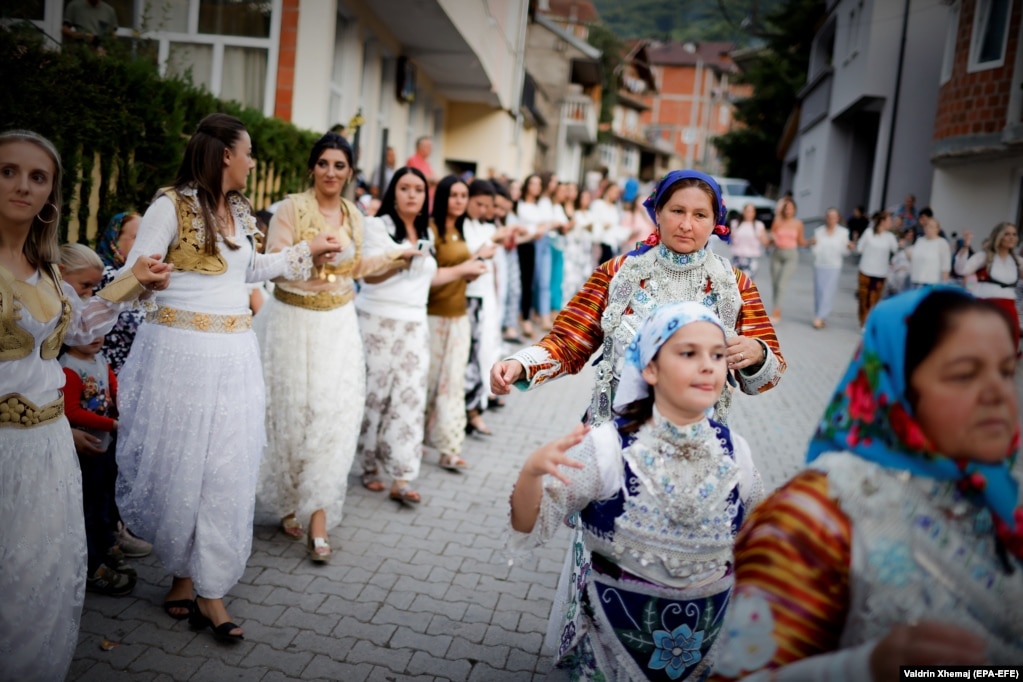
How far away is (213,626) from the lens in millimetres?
3760

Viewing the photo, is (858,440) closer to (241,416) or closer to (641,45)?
(241,416)

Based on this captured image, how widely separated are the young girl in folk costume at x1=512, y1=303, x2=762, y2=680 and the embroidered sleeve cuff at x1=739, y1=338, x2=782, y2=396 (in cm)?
73

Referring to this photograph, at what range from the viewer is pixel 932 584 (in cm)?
168

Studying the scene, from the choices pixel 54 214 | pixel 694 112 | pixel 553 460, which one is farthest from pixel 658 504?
pixel 694 112

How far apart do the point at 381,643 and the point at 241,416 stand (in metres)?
1.26

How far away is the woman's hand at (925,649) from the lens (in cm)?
150

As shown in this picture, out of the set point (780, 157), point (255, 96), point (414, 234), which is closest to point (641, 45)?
point (780, 157)

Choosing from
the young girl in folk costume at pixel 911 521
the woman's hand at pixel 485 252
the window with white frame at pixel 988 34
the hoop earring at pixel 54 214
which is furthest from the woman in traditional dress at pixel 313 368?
the window with white frame at pixel 988 34

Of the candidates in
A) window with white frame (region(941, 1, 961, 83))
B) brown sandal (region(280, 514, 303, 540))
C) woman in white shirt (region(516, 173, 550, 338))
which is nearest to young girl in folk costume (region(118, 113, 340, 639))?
brown sandal (region(280, 514, 303, 540))

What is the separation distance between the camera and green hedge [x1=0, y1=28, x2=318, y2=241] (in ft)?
15.7

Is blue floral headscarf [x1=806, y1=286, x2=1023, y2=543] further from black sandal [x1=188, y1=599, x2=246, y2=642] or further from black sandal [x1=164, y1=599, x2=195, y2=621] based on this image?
black sandal [x1=164, y1=599, x2=195, y2=621]

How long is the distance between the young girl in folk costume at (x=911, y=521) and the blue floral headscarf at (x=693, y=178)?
1748 millimetres

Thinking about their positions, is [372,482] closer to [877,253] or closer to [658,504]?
[658,504]

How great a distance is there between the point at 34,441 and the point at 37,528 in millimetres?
299
